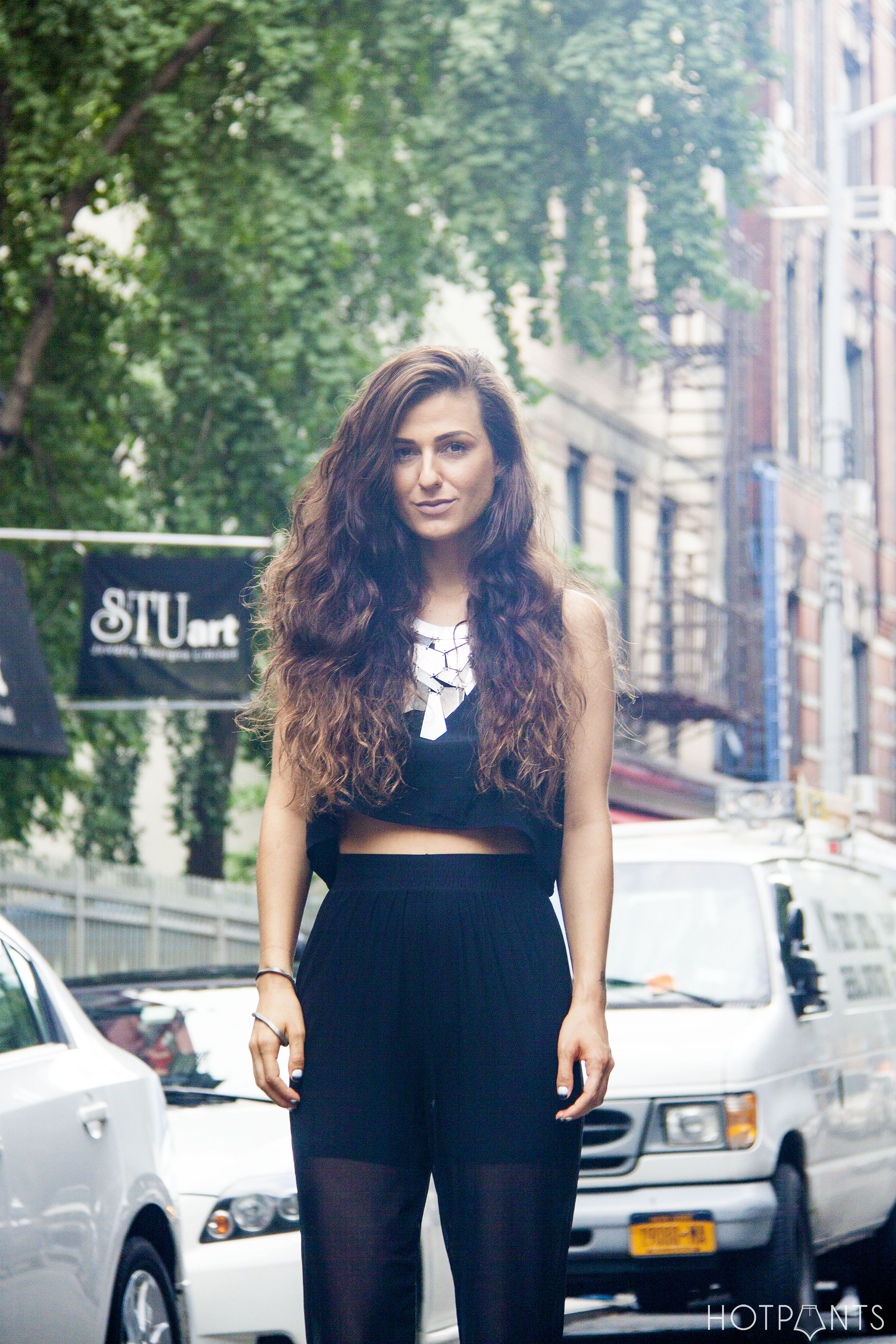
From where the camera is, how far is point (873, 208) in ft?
66.9

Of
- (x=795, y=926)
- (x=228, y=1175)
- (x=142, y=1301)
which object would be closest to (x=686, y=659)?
(x=795, y=926)

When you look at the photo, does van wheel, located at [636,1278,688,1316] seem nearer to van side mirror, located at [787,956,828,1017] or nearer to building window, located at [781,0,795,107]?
van side mirror, located at [787,956,828,1017]

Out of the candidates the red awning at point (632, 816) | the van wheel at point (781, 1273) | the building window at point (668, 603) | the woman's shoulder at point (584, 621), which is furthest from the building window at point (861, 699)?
the woman's shoulder at point (584, 621)

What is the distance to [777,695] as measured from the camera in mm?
27188

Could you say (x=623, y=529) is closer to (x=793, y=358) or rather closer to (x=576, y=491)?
(x=576, y=491)

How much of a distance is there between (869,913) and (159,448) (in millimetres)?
7573

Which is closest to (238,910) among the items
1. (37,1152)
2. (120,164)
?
(120,164)

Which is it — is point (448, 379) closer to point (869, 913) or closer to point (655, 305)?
point (869, 913)

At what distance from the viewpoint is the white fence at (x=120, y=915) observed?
17094mm

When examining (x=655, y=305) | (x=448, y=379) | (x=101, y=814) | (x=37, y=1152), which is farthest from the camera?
(x=655, y=305)

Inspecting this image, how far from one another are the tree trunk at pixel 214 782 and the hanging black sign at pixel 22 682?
4425 mm

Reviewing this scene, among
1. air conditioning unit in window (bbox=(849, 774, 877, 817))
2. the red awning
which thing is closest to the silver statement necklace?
air conditioning unit in window (bbox=(849, 774, 877, 817))

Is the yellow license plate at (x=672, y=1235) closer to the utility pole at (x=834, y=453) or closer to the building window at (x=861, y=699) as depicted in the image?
the utility pole at (x=834, y=453)

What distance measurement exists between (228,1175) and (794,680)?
77.4 ft
